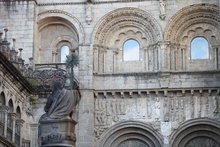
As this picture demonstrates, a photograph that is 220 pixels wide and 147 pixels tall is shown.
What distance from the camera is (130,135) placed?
33.1 m

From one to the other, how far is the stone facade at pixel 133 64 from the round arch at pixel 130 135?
5cm

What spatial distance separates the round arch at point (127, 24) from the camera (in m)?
33.9

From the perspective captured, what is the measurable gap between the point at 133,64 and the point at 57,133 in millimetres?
16486

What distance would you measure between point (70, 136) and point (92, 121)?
1450cm

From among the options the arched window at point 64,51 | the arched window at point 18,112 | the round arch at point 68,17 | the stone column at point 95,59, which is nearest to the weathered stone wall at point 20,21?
the round arch at point 68,17

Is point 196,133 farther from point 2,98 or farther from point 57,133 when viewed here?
point 57,133

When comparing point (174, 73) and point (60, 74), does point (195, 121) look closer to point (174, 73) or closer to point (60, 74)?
point (174, 73)

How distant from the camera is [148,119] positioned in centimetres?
3272

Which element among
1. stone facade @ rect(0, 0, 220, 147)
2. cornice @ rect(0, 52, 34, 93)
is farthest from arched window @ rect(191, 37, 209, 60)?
cornice @ rect(0, 52, 34, 93)

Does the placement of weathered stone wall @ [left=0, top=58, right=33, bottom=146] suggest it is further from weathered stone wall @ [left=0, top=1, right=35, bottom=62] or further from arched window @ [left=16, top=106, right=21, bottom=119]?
weathered stone wall @ [left=0, top=1, right=35, bottom=62]

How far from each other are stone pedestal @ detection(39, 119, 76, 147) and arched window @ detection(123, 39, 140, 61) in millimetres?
16402

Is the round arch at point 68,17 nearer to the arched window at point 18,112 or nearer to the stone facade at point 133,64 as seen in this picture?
the stone facade at point 133,64

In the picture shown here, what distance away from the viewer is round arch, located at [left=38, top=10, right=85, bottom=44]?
111 feet

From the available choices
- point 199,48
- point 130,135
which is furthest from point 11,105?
point 199,48
